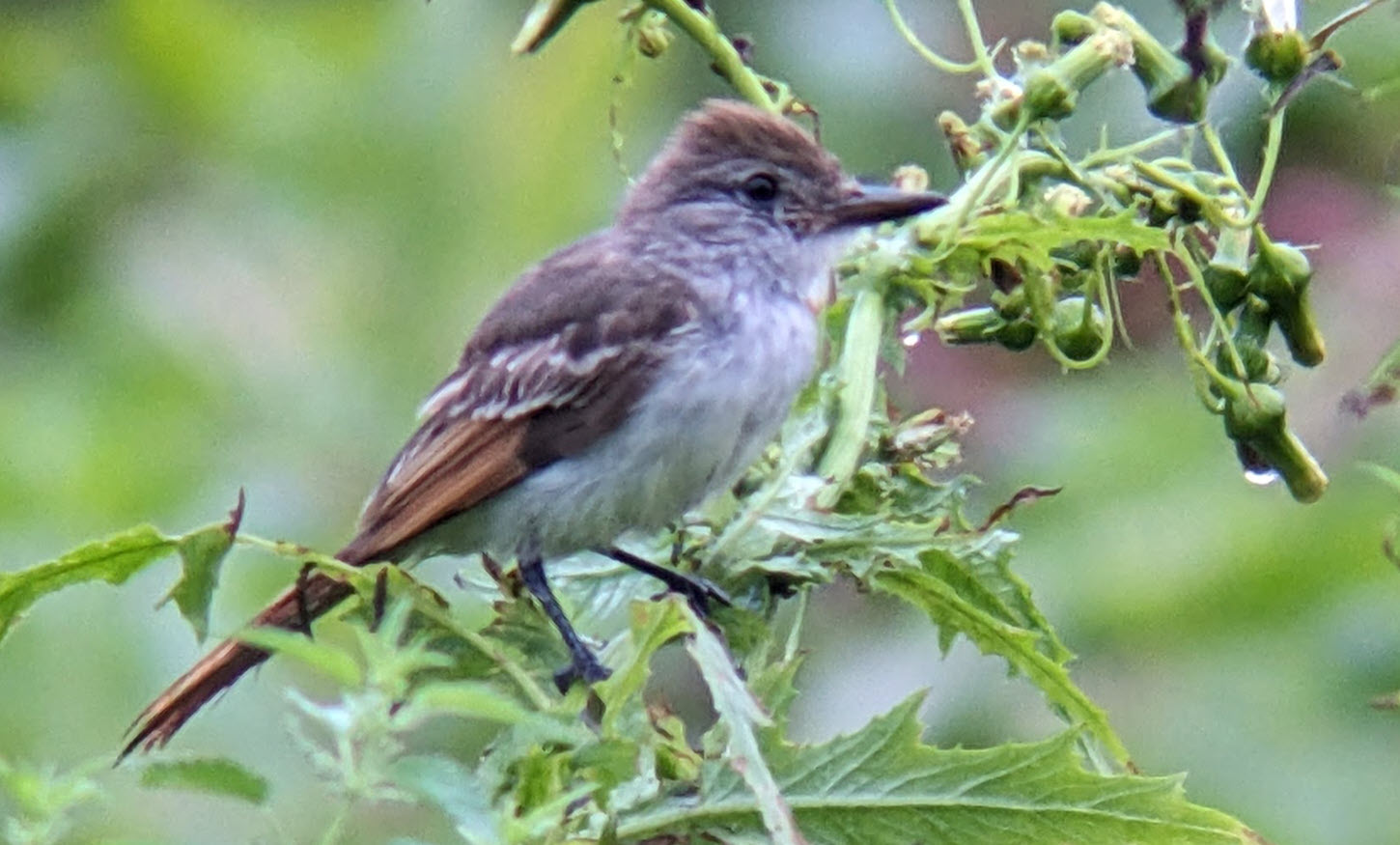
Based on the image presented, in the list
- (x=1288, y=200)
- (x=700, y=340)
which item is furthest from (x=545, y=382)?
(x=1288, y=200)

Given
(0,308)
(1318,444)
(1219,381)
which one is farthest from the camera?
(0,308)

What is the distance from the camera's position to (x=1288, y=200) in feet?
16.4

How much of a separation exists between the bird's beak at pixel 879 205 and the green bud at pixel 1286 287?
1.57 ft

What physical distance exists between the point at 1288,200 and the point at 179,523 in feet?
8.45

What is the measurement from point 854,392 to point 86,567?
101 centimetres

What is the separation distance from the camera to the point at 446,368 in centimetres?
464

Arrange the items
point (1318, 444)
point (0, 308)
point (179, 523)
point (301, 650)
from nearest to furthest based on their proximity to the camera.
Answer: point (301, 650) < point (1318, 444) < point (179, 523) < point (0, 308)

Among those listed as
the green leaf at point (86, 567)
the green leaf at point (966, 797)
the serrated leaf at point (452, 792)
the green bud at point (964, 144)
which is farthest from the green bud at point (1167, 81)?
the serrated leaf at point (452, 792)

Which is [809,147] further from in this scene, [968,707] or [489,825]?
[489,825]

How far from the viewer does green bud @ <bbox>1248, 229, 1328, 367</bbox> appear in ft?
8.93

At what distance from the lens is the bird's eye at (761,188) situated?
160 inches

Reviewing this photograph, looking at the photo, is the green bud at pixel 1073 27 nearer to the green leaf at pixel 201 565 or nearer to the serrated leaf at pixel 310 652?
the green leaf at pixel 201 565

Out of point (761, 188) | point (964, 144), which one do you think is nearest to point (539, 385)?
point (761, 188)

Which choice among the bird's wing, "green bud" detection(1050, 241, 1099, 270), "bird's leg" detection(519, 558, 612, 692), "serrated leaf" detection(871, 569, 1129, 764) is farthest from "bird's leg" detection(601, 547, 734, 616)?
the bird's wing
